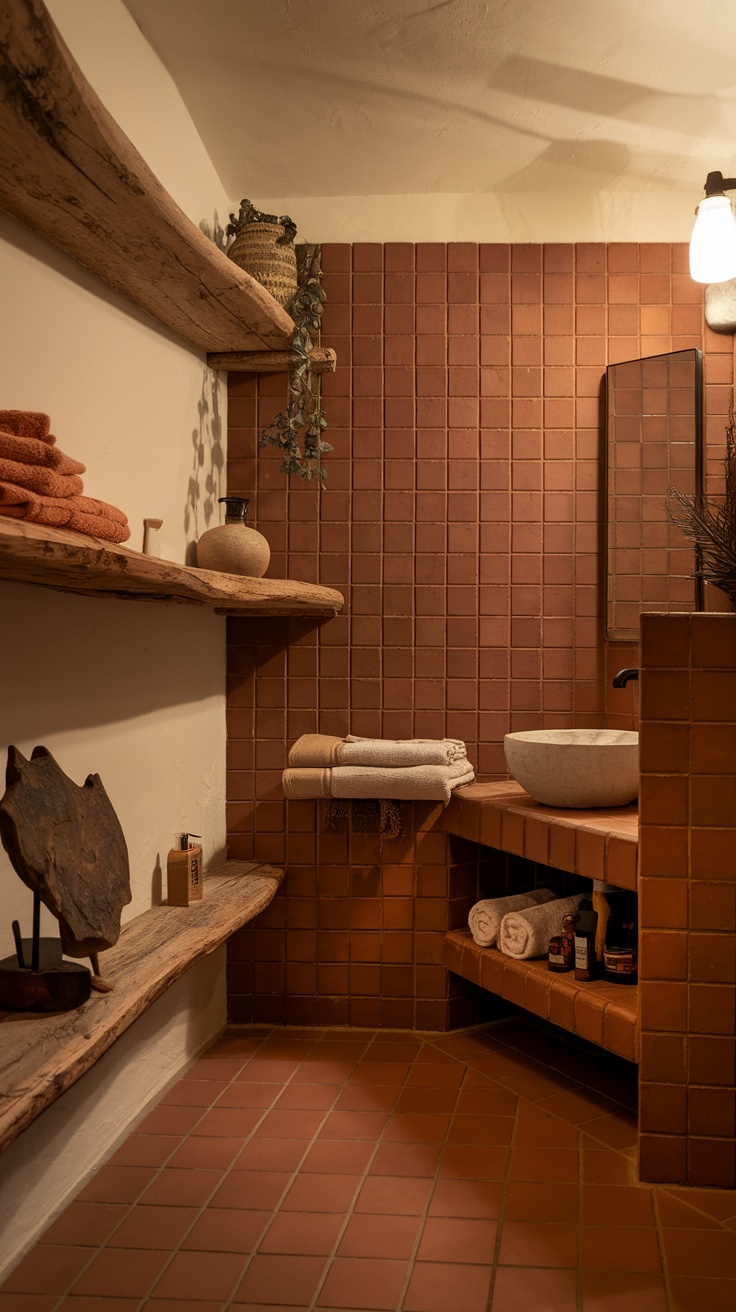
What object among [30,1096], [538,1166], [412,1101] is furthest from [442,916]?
[30,1096]

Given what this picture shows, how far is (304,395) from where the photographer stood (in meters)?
2.92

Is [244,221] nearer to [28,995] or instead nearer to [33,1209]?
[28,995]

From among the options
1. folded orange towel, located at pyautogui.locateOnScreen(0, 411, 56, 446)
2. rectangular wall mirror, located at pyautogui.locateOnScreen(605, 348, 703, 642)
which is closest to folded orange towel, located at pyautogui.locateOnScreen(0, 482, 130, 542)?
folded orange towel, located at pyautogui.locateOnScreen(0, 411, 56, 446)

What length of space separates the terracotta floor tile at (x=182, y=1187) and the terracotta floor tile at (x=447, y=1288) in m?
0.52

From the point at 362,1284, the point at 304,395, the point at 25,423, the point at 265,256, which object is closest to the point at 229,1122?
the point at 362,1284

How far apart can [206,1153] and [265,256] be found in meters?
2.44

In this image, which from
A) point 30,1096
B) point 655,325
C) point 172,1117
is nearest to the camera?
point 30,1096

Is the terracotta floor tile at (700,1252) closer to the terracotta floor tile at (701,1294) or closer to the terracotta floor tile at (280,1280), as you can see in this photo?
the terracotta floor tile at (701,1294)

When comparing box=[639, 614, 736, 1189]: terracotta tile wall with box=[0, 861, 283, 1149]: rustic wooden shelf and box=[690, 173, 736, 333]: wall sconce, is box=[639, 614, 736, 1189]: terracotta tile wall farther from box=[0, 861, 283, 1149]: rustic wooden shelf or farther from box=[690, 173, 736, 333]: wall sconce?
box=[690, 173, 736, 333]: wall sconce

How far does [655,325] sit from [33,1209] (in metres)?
2.97

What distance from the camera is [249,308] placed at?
254 cm

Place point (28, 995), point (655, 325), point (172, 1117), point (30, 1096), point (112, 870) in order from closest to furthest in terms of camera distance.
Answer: point (30, 1096) → point (28, 995) → point (112, 870) → point (172, 1117) → point (655, 325)

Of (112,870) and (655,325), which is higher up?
(655,325)

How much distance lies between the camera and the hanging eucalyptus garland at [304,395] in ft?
9.40
